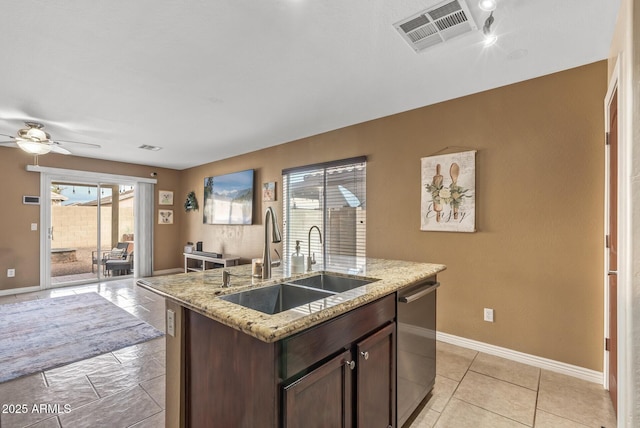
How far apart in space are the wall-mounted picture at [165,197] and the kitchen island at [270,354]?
6.00 meters

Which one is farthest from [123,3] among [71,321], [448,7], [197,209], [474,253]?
[197,209]

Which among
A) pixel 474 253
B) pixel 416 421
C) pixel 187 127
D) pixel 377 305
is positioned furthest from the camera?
pixel 187 127

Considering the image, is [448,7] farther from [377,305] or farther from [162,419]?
[162,419]

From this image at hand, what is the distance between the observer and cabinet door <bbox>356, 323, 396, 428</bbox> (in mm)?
1391

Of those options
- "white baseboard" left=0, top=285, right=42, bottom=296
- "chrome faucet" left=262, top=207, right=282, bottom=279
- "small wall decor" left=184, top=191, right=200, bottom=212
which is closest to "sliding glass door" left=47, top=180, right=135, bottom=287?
"white baseboard" left=0, top=285, right=42, bottom=296

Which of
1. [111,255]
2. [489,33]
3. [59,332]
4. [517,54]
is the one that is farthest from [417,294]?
[111,255]

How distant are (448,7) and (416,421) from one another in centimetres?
259

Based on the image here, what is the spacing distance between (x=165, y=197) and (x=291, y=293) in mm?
6428

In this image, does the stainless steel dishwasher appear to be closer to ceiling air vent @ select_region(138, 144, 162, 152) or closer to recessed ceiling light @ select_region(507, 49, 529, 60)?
recessed ceiling light @ select_region(507, 49, 529, 60)

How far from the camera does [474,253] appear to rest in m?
2.93

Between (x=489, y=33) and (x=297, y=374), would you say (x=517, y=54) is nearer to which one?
(x=489, y=33)

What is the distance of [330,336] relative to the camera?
1.22m

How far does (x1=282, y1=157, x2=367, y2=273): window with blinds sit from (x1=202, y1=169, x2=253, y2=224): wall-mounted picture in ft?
3.17

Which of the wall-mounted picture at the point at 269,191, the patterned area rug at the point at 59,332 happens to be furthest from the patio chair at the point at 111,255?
the wall-mounted picture at the point at 269,191
